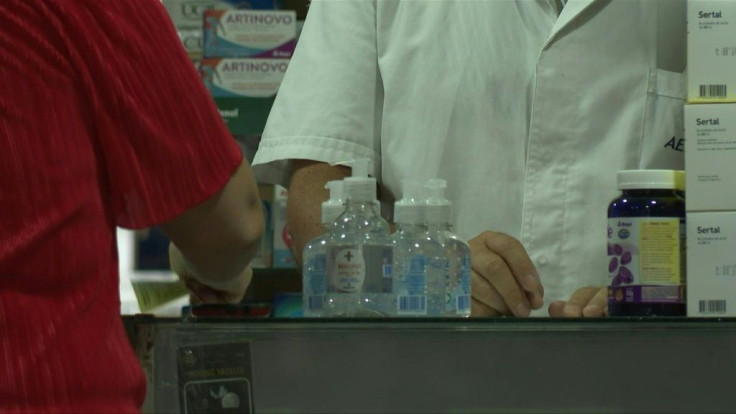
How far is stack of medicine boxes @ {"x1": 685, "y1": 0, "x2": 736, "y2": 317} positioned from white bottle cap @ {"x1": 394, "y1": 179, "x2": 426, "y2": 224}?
0.81ft

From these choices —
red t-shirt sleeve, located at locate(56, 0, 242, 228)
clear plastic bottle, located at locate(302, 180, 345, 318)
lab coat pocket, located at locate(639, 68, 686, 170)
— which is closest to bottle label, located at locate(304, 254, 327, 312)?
clear plastic bottle, located at locate(302, 180, 345, 318)

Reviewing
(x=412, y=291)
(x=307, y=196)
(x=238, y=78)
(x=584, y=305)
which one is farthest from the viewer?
(x=238, y=78)

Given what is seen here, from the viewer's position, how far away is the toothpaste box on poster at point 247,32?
2107mm

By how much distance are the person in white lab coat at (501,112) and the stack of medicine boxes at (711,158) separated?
0.40 m

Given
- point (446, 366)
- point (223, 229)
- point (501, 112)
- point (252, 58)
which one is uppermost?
point (252, 58)

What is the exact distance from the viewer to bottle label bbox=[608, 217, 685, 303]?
0.97 metres

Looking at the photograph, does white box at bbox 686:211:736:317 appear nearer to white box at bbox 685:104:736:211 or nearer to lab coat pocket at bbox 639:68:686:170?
white box at bbox 685:104:736:211

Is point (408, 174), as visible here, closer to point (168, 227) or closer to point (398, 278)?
point (398, 278)

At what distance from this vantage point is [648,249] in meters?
0.97

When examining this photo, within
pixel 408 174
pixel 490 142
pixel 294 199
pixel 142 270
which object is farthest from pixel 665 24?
pixel 142 270

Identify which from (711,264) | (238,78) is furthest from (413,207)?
(238,78)

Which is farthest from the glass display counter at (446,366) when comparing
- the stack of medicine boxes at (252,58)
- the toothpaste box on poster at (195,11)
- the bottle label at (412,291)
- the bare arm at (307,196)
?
the toothpaste box on poster at (195,11)

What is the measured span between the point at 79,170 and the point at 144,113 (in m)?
0.06

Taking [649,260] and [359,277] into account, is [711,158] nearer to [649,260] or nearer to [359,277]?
[649,260]
